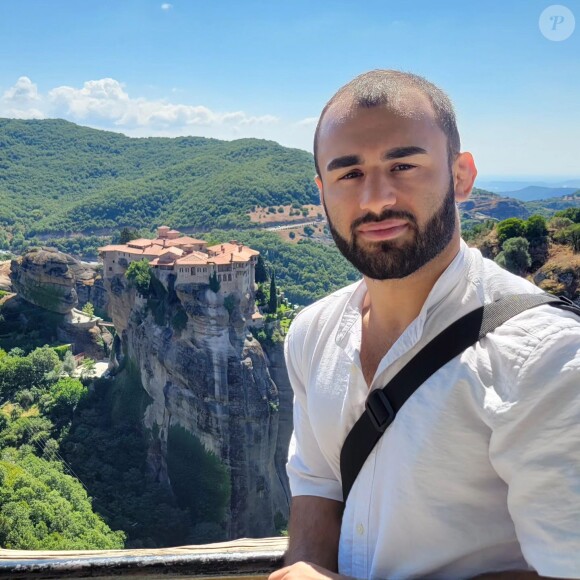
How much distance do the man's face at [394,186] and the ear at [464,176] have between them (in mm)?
66

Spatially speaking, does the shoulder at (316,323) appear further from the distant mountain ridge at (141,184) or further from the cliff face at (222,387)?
the distant mountain ridge at (141,184)

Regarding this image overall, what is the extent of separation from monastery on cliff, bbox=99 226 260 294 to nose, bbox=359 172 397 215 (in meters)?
18.3

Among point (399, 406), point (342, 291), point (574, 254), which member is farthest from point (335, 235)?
point (574, 254)

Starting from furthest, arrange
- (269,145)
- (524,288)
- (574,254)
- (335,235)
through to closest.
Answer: (269,145) → (574,254) → (335,235) → (524,288)

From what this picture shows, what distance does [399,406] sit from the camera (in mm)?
1268

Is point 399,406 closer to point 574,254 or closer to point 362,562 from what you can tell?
point 362,562

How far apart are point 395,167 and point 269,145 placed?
261 feet

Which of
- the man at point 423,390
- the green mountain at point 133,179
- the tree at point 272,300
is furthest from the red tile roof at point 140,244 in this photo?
the green mountain at point 133,179

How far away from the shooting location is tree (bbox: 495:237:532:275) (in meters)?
15.7

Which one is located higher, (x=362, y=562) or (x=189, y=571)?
(x=362, y=562)


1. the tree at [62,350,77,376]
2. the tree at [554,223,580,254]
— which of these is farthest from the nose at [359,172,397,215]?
the tree at [62,350,77,376]

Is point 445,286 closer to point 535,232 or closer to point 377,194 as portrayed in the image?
point 377,194

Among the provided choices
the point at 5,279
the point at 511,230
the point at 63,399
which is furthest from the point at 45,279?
the point at 511,230

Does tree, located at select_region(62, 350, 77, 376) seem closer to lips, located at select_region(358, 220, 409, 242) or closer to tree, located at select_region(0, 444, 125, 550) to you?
tree, located at select_region(0, 444, 125, 550)
